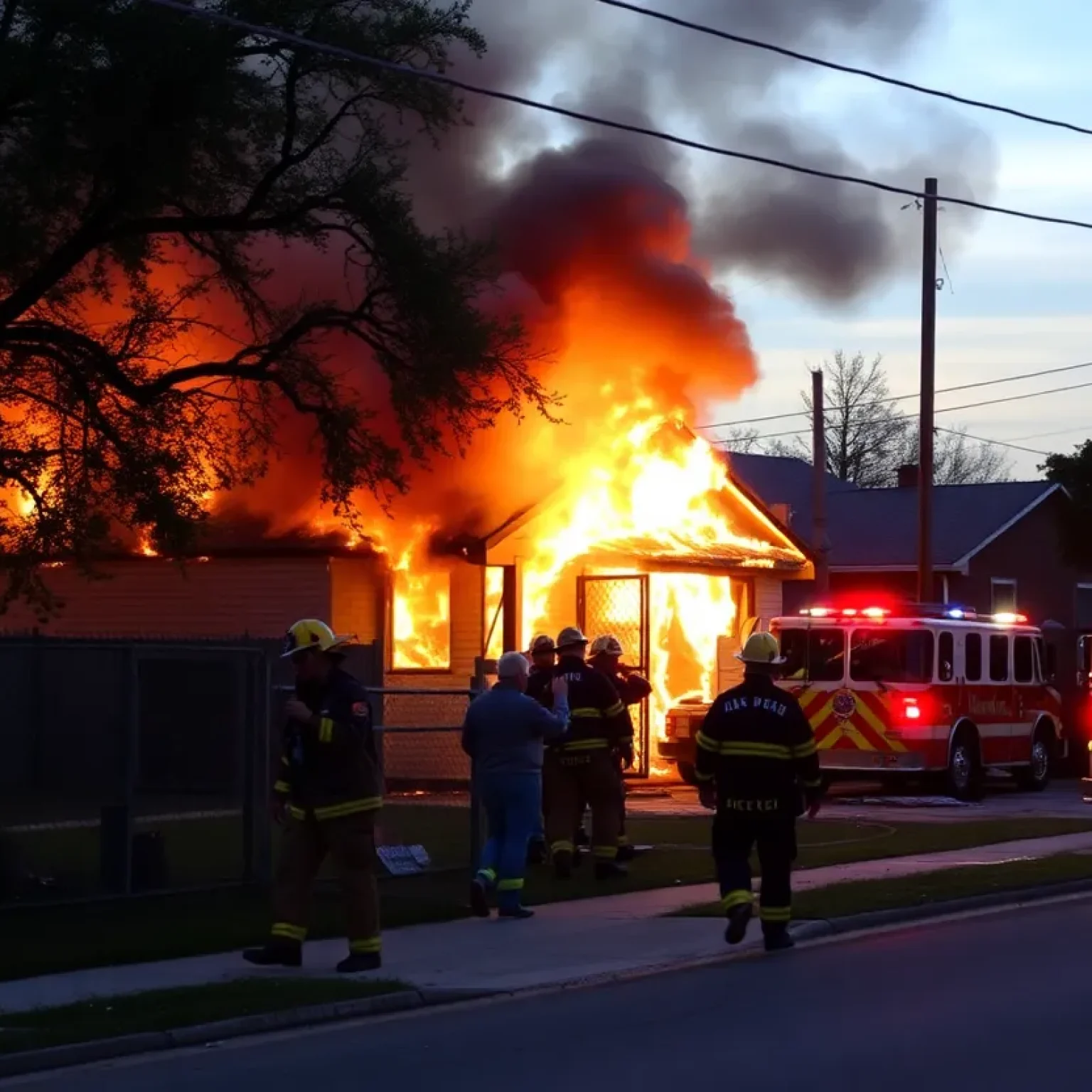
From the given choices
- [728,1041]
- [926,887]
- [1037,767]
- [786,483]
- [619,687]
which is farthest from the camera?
[786,483]

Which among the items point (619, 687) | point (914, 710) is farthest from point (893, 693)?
point (619, 687)

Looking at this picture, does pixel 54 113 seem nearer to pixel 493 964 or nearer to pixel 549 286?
pixel 549 286

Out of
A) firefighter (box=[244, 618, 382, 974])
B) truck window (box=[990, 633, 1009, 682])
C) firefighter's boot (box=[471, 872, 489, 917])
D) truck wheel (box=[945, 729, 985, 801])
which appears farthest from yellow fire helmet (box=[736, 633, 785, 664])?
truck window (box=[990, 633, 1009, 682])

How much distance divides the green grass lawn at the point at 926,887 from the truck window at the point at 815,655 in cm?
698

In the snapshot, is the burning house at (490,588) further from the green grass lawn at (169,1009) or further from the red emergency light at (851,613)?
the green grass lawn at (169,1009)

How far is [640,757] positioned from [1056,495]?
668 inches

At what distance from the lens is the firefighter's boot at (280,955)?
34.7 ft

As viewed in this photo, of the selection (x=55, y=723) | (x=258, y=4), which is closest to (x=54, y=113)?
(x=258, y=4)

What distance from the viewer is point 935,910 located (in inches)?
518

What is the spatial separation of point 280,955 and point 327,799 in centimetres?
85

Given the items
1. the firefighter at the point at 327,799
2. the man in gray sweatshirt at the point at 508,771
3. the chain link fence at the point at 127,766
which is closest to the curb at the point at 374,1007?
the firefighter at the point at 327,799

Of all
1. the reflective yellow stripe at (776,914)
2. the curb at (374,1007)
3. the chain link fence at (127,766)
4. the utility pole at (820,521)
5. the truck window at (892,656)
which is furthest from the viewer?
the utility pole at (820,521)

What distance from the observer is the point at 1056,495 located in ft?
130

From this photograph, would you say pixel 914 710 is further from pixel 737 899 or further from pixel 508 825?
pixel 737 899
